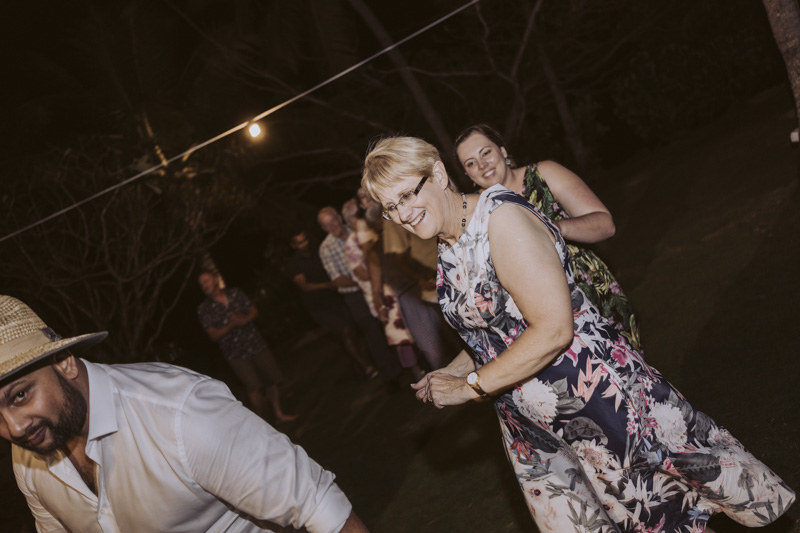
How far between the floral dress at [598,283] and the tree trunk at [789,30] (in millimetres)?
3365

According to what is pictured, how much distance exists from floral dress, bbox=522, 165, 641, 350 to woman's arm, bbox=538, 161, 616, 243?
0.05 meters

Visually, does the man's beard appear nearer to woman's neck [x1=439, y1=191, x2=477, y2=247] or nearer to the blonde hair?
the blonde hair

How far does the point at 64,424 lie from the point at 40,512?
0.64 m

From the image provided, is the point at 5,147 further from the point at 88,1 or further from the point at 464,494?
the point at 464,494

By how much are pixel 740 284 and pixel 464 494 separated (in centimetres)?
306

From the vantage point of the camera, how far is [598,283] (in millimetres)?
3150

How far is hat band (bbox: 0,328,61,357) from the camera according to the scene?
1.87 meters

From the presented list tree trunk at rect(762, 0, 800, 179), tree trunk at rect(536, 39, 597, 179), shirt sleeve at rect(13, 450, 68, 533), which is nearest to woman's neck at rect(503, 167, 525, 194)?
shirt sleeve at rect(13, 450, 68, 533)

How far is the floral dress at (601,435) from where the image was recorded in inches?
84.8

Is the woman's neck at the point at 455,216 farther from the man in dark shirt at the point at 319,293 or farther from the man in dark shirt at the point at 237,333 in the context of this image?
the man in dark shirt at the point at 319,293

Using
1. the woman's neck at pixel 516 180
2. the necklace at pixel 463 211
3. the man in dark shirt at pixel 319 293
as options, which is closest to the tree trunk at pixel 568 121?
the man in dark shirt at pixel 319 293

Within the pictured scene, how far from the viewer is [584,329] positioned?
→ 2.19m

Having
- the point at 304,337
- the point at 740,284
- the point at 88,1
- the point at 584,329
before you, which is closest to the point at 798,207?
the point at 740,284

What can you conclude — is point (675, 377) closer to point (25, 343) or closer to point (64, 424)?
point (64, 424)
